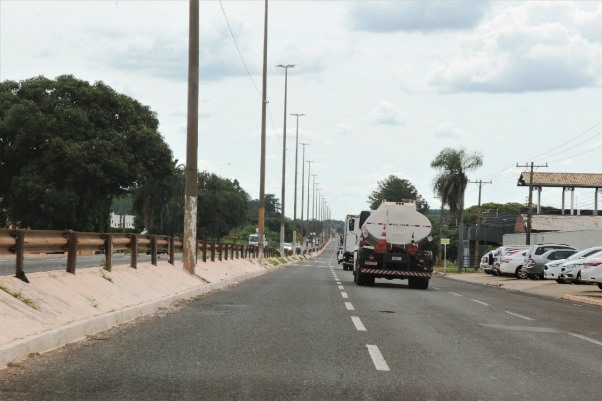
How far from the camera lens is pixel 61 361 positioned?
8578 mm

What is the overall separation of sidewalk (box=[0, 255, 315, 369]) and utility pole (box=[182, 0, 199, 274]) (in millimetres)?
2423

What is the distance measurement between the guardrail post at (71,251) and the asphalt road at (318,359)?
1.50 m

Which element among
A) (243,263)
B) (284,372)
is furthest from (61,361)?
(243,263)

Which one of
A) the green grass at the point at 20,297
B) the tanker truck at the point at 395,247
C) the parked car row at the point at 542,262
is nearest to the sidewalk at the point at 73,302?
the green grass at the point at 20,297

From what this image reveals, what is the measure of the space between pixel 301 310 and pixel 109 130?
→ 3754 cm

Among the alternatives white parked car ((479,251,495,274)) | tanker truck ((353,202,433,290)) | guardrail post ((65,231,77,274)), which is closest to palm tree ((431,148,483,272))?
white parked car ((479,251,495,274))

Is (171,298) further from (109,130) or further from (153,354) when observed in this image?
(109,130)

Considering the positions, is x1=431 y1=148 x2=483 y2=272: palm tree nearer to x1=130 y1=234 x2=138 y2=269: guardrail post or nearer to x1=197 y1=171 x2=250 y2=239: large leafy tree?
x1=197 y1=171 x2=250 y2=239: large leafy tree

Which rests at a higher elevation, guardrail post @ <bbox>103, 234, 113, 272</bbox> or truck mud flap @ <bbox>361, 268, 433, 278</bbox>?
guardrail post @ <bbox>103, 234, 113, 272</bbox>

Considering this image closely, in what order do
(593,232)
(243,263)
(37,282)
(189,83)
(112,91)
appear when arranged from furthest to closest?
1. (112,91)
2. (593,232)
3. (243,263)
4. (189,83)
5. (37,282)

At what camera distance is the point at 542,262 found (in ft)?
124

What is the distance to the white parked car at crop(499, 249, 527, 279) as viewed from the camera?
132 ft

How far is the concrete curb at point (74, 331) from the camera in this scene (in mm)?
8398

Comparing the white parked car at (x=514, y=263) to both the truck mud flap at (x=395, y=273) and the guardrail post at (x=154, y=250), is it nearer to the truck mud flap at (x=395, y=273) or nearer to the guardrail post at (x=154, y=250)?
the truck mud flap at (x=395, y=273)
